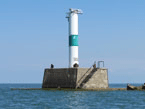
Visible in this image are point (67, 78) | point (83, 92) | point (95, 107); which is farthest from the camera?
point (67, 78)

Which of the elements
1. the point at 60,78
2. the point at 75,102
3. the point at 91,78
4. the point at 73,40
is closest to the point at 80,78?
the point at 91,78

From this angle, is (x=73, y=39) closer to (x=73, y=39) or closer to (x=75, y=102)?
(x=73, y=39)

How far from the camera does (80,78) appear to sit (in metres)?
48.5

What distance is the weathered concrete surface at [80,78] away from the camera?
4834 centimetres

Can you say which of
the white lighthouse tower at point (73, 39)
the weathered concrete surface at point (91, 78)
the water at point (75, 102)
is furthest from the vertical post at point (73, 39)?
the water at point (75, 102)

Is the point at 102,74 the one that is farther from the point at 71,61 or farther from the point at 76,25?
the point at 76,25

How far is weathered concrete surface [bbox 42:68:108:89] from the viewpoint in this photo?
48.3 m

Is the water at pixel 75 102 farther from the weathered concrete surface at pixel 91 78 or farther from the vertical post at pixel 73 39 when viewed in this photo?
the vertical post at pixel 73 39

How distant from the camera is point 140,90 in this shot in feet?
182

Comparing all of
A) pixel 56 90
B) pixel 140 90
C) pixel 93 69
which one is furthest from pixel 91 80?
pixel 140 90

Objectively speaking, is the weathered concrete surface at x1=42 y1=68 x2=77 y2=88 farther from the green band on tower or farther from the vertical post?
the green band on tower

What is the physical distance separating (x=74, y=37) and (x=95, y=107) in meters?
21.6

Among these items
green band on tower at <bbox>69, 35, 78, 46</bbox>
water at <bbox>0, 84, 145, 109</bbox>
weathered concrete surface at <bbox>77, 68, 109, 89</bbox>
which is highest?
green band on tower at <bbox>69, 35, 78, 46</bbox>

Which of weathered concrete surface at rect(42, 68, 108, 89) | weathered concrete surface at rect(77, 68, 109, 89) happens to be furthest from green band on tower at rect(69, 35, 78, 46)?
weathered concrete surface at rect(77, 68, 109, 89)
